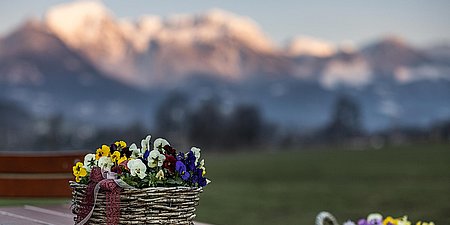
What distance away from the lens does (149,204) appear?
6.64 feet

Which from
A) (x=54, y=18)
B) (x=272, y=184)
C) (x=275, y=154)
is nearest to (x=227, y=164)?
(x=275, y=154)

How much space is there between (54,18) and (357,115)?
13.6 metres

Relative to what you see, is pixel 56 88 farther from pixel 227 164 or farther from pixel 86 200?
pixel 86 200

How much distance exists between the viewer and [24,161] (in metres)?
4.10

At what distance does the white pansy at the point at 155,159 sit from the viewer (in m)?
2.02

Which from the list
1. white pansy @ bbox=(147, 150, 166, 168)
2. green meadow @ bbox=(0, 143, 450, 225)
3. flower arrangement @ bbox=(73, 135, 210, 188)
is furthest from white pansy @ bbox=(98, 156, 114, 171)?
green meadow @ bbox=(0, 143, 450, 225)

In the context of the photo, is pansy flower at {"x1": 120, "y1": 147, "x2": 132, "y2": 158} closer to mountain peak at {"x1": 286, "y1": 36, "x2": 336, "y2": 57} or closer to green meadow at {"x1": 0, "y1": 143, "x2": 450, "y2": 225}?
green meadow at {"x1": 0, "y1": 143, "x2": 450, "y2": 225}

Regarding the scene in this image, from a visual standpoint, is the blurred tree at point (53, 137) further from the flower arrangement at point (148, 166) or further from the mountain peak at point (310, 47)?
the flower arrangement at point (148, 166)

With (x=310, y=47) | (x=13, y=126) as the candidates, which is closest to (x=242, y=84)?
(x=310, y=47)

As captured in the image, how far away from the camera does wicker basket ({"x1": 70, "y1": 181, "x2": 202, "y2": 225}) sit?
2.01m

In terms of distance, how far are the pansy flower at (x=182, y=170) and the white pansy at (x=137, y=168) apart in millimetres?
80

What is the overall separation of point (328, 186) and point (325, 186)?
69 millimetres

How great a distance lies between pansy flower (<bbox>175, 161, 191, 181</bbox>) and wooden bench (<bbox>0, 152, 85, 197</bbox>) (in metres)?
2.08

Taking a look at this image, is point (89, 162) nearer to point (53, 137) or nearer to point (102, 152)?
point (102, 152)
